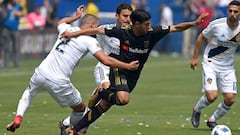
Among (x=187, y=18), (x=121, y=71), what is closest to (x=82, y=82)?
(x=121, y=71)

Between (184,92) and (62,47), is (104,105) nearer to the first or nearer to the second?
(62,47)

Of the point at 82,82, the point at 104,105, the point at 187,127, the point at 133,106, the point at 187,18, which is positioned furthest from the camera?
the point at 187,18

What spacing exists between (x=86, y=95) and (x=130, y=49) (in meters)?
8.54

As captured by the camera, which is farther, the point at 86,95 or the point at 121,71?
the point at 86,95

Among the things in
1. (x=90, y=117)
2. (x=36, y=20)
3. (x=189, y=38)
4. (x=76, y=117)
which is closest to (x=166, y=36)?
(x=189, y=38)

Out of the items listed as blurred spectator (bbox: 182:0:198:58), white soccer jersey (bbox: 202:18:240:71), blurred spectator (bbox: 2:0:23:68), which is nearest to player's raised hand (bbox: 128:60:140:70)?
white soccer jersey (bbox: 202:18:240:71)

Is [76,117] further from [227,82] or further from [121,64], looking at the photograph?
[227,82]

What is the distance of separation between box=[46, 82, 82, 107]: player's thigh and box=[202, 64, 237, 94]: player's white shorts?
2.70 m

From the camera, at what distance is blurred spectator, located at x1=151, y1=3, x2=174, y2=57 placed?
41.2 m

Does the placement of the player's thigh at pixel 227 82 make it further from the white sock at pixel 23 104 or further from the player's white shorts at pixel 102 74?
the white sock at pixel 23 104

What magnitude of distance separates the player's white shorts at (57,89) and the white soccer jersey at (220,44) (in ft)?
9.72

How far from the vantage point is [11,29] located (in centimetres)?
3083

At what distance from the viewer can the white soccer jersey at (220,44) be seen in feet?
49.4

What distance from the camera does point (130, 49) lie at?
530 inches
